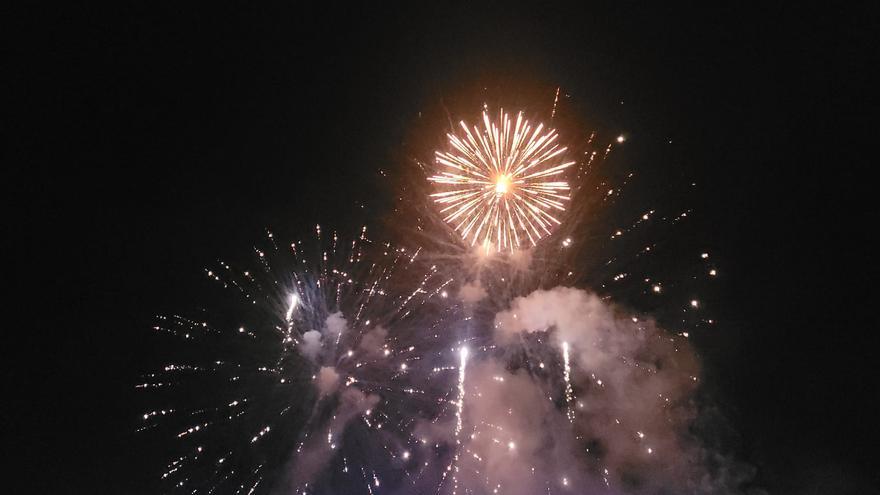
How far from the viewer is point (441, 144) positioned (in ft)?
27.5

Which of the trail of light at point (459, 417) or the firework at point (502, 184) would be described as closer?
the firework at point (502, 184)

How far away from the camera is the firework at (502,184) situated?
314 inches

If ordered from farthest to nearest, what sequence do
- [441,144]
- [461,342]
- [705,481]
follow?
[705,481] → [461,342] → [441,144]

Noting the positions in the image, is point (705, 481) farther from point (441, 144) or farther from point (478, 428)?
point (441, 144)

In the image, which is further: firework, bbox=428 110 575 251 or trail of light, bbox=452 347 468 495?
trail of light, bbox=452 347 468 495

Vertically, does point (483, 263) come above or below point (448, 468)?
above

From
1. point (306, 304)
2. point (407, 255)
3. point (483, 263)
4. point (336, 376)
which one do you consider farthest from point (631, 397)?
point (306, 304)

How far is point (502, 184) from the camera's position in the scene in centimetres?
816

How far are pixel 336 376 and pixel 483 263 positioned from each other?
4.94 metres

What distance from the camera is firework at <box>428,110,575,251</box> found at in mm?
7965

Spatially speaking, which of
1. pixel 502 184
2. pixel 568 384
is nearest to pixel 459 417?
pixel 568 384

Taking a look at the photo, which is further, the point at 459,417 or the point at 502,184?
the point at 459,417

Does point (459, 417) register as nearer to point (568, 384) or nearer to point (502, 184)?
point (568, 384)

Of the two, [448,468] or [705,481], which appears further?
[448,468]
